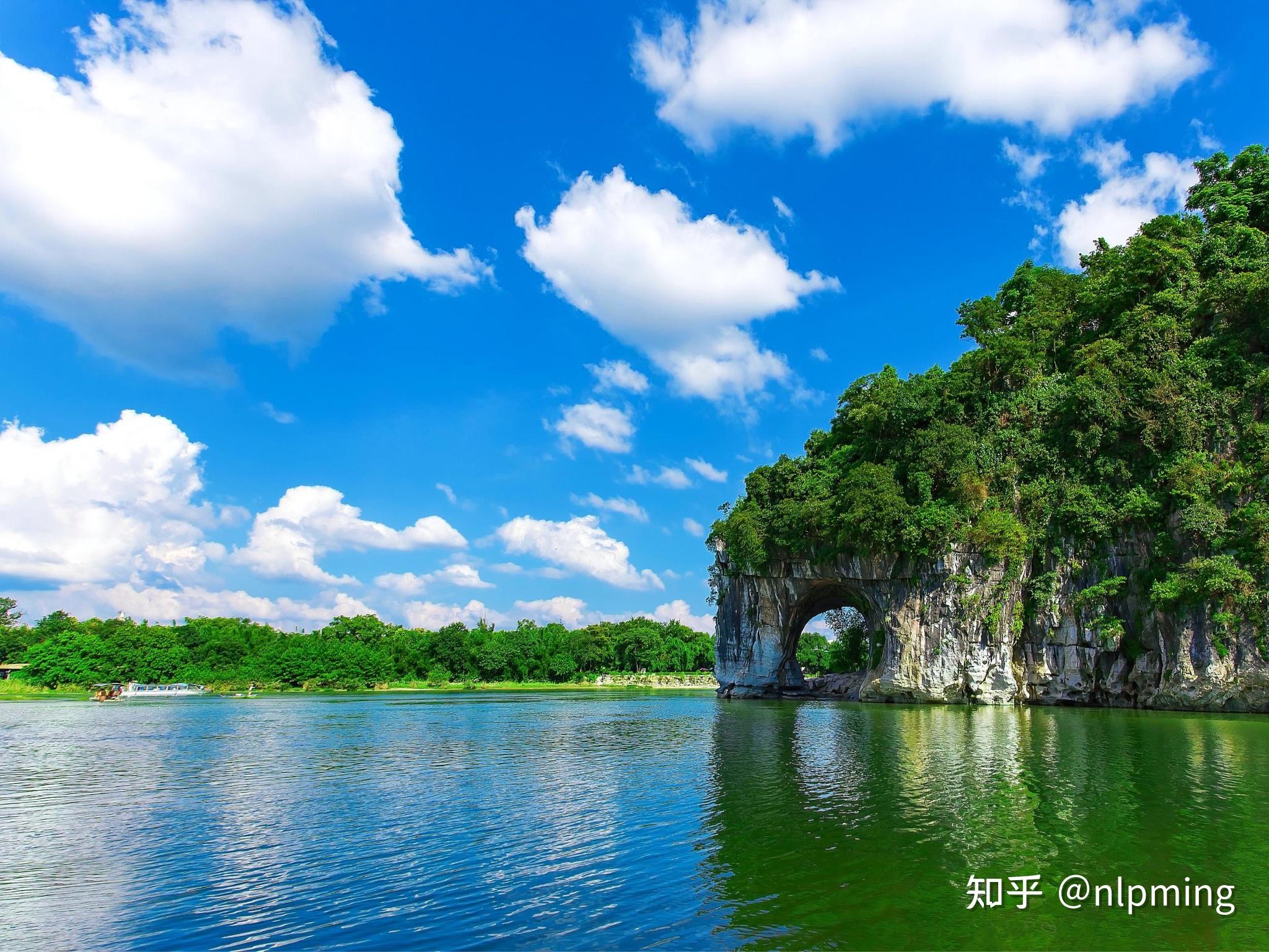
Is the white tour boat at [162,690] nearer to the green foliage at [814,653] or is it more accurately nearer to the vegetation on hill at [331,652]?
the vegetation on hill at [331,652]

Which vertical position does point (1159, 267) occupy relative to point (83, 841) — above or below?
above

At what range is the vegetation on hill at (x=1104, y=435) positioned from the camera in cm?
3288

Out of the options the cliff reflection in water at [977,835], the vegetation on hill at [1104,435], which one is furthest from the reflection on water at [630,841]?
the vegetation on hill at [1104,435]

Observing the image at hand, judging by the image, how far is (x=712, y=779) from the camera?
17.0 metres

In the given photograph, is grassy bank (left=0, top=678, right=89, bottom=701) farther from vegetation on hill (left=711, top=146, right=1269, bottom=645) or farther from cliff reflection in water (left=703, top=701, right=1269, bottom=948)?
cliff reflection in water (left=703, top=701, right=1269, bottom=948)

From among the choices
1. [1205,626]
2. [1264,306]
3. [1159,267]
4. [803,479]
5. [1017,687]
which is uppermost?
[1159,267]

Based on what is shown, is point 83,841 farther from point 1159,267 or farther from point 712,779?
point 1159,267

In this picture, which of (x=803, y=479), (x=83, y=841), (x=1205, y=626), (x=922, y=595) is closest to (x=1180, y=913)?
(x=83, y=841)

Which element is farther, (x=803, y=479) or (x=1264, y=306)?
(x=803, y=479)

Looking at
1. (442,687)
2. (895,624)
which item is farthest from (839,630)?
(442,687)

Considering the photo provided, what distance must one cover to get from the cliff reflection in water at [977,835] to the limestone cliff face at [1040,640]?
38.0 feet

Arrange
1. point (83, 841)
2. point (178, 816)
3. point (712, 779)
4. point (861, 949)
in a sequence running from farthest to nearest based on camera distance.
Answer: point (712, 779)
point (178, 816)
point (83, 841)
point (861, 949)

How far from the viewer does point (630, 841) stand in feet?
38.4

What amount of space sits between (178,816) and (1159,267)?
50.1 metres
